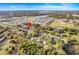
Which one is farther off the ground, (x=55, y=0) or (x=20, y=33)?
(x=55, y=0)

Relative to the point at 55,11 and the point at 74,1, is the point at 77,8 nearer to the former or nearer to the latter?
the point at 74,1

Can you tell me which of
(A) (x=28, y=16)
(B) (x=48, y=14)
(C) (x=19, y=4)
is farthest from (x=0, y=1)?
(B) (x=48, y=14)

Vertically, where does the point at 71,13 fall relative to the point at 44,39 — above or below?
above

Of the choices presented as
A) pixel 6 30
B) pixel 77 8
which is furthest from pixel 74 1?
pixel 6 30
